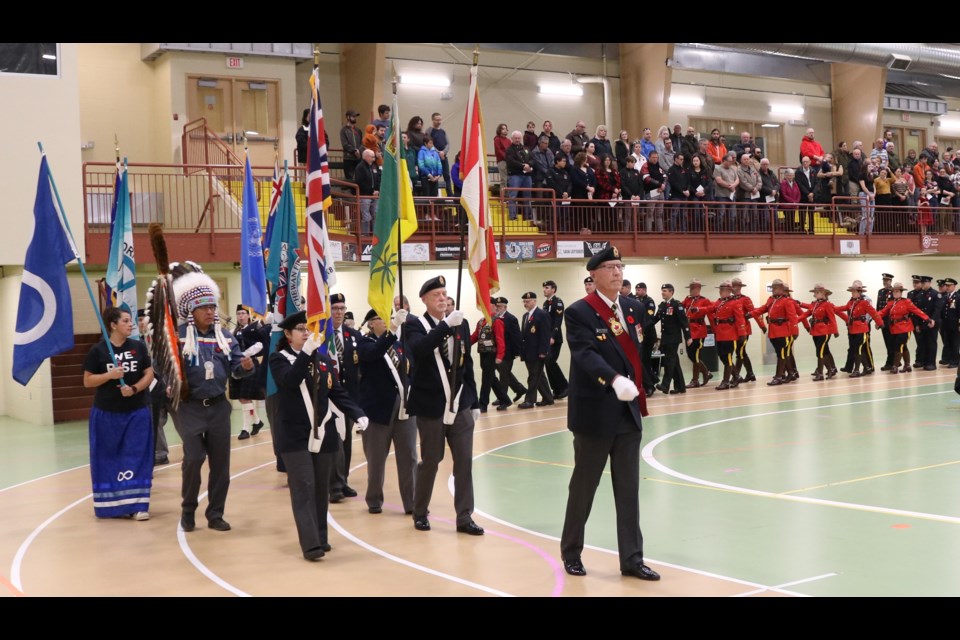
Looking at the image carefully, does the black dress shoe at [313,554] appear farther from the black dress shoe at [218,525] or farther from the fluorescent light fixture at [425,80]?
the fluorescent light fixture at [425,80]

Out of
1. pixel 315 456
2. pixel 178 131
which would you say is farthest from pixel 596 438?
pixel 178 131

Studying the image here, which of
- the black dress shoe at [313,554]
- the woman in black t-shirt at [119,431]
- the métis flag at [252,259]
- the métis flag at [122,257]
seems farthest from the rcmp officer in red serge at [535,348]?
the black dress shoe at [313,554]

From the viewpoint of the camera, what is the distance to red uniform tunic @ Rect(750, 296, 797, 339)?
840 inches

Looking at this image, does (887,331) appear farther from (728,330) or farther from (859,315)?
(728,330)

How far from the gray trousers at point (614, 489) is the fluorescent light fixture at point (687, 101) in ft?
83.1

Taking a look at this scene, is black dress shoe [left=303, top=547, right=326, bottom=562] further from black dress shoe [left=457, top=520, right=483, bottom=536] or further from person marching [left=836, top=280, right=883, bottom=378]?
person marching [left=836, top=280, right=883, bottom=378]

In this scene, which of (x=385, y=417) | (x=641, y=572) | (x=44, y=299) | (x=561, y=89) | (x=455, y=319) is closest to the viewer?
(x=641, y=572)

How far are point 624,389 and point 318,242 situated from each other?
3317 millimetres

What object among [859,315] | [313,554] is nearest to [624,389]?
[313,554]

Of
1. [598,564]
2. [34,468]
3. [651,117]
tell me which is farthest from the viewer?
[651,117]

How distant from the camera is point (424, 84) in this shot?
89.1 feet

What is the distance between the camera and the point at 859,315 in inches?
898

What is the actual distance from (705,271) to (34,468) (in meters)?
18.4

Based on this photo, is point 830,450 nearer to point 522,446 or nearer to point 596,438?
point 522,446
